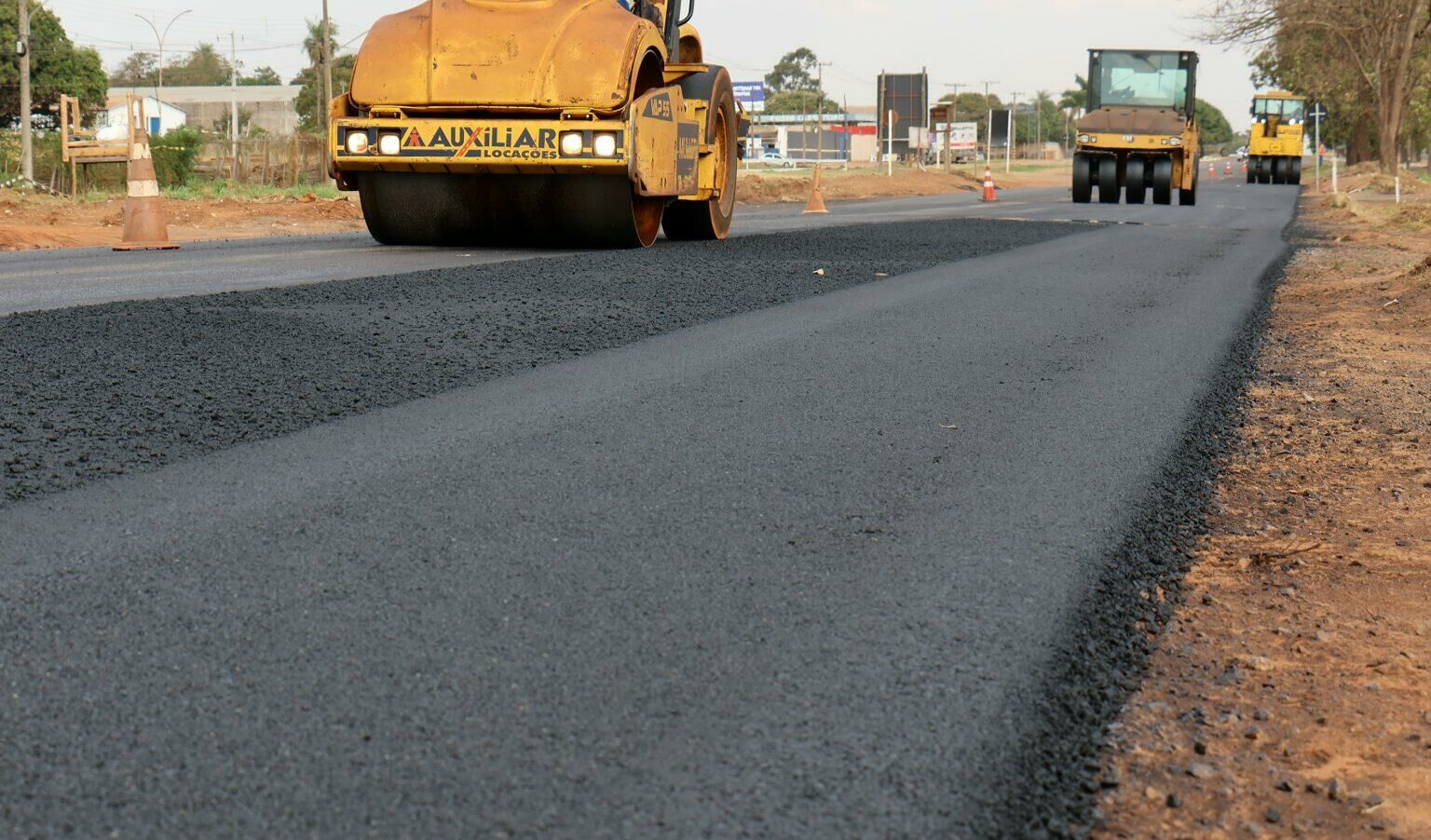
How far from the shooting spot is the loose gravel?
16.9 ft

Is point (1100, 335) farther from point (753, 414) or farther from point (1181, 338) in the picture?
point (753, 414)

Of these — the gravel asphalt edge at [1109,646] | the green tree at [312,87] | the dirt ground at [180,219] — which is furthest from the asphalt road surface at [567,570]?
the green tree at [312,87]

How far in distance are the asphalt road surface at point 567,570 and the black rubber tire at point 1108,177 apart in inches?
944

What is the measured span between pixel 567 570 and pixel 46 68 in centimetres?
6499

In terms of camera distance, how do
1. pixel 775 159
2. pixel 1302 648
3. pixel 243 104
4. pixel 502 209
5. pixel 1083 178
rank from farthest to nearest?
pixel 243 104 → pixel 775 159 → pixel 1083 178 → pixel 502 209 → pixel 1302 648

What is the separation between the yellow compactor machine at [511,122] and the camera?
39.8 feet

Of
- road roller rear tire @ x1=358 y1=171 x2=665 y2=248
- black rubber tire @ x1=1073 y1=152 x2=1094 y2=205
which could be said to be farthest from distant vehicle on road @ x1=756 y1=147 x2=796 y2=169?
road roller rear tire @ x1=358 y1=171 x2=665 y2=248

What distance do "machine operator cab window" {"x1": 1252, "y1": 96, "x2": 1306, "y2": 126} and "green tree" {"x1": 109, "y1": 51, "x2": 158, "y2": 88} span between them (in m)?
125

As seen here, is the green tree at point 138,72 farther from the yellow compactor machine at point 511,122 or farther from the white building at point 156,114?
the yellow compactor machine at point 511,122

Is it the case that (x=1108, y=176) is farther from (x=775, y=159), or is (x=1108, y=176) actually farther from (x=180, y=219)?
(x=775, y=159)

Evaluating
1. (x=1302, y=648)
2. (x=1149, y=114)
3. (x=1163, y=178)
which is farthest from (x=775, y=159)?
(x=1302, y=648)

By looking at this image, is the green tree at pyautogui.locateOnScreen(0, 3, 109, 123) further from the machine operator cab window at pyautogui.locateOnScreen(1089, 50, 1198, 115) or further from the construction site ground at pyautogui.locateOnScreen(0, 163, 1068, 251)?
the machine operator cab window at pyautogui.locateOnScreen(1089, 50, 1198, 115)

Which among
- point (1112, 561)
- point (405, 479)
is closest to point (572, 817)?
point (1112, 561)

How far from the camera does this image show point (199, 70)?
158m
